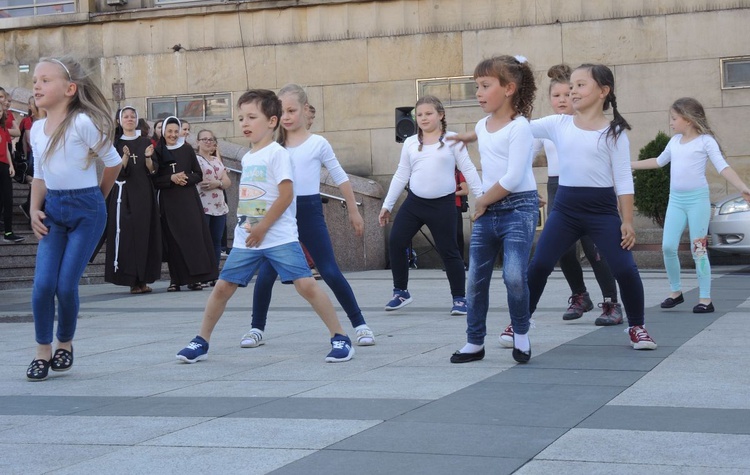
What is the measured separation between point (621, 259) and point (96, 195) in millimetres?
2954

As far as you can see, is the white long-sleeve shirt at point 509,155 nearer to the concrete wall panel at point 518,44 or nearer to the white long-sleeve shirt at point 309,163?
the white long-sleeve shirt at point 309,163

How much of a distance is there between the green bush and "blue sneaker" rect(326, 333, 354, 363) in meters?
11.4

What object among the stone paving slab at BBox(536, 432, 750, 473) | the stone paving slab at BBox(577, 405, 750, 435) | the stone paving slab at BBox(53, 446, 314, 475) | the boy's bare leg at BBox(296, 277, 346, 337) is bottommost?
the stone paving slab at BBox(577, 405, 750, 435)

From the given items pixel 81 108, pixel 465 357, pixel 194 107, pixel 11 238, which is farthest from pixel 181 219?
pixel 194 107

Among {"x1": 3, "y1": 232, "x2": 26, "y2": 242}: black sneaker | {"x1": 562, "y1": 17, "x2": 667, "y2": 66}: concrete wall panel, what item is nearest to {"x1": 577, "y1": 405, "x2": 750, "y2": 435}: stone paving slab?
{"x1": 3, "y1": 232, "x2": 26, "y2": 242}: black sneaker

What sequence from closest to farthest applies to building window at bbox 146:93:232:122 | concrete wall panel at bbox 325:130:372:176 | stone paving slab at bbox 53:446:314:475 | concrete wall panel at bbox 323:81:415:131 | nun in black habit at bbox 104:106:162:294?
stone paving slab at bbox 53:446:314:475, nun in black habit at bbox 104:106:162:294, concrete wall panel at bbox 323:81:415:131, concrete wall panel at bbox 325:130:372:176, building window at bbox 146:93:232:122

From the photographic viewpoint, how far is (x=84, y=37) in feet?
69.4

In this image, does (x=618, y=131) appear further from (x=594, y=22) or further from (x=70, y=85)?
(x=594, y=22)

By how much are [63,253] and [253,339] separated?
1.53 m

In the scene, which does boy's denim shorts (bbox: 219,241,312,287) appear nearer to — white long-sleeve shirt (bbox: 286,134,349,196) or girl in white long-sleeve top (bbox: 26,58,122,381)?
girl in white long-sleeve top (bbox: 26,58,122,381)

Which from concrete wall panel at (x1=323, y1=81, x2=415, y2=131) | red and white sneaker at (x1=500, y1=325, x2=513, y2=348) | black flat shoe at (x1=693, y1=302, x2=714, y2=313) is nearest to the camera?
red and white sneaker at (x1=500, y1=325, x2=513, y2=348)

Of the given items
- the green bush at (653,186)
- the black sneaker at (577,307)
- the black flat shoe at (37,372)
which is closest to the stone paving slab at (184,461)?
the black flat shoe at (37,372)

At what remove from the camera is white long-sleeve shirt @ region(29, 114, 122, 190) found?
6.41 m

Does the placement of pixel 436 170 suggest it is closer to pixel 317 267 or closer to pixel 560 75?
pixel 560 75
